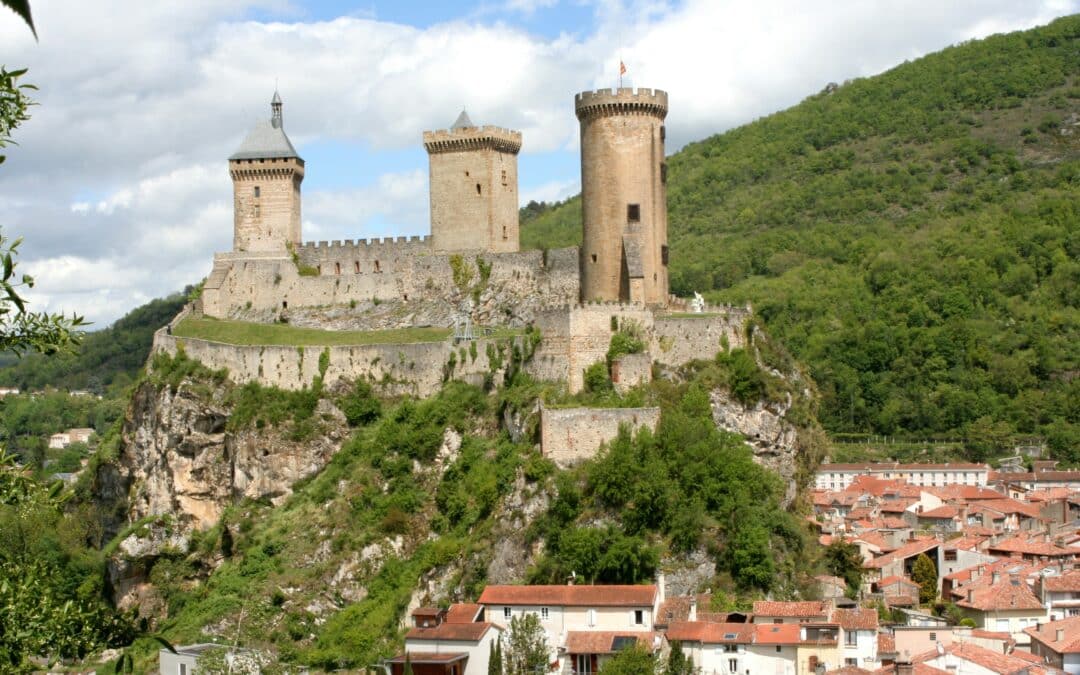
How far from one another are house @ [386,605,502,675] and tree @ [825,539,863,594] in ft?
42.4

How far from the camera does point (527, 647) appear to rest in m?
41.0

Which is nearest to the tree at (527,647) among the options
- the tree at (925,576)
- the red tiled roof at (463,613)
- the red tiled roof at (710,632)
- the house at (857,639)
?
the red tiled roof at (463,613)

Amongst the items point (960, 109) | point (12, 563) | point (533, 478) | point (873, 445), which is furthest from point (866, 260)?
point (12, 563)

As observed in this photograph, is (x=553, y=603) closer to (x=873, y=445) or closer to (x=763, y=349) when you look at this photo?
(x=763, y=349)

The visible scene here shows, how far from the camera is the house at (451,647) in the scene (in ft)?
135

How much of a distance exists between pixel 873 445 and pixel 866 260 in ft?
82.3

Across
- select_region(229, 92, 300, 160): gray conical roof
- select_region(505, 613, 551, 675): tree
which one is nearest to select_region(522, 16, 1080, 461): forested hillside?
select_region(229, 92, 300, 160): gray conical roof

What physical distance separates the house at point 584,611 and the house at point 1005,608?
47.3 feet

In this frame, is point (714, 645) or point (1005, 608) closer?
point (714, 645)

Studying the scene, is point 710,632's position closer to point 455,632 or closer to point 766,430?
point 455,632

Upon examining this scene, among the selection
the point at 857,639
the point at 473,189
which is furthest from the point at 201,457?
the point at 857,639

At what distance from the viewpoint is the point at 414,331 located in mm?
55688

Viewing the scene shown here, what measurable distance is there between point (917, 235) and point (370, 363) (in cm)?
8348

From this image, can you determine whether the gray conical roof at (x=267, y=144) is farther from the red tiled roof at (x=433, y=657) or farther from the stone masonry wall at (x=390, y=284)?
the red tiled roof at (x=433, y=657)
